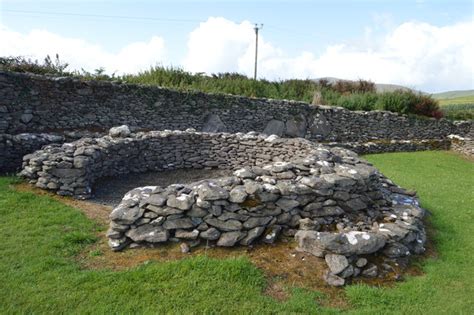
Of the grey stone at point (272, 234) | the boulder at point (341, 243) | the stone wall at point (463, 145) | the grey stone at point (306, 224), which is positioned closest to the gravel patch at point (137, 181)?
the grey stone at point (272, 234)

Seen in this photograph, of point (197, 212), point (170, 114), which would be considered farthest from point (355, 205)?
point (170, 114)

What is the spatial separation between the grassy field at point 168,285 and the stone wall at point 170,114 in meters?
6.61

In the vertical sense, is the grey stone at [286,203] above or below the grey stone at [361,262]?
above

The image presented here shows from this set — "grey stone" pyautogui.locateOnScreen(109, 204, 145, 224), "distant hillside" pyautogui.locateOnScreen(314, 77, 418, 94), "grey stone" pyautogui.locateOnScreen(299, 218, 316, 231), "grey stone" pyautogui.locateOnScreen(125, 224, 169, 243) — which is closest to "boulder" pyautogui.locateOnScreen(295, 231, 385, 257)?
"grey stone" pyautogui.locateOnScreen(299, 218, 316, 231)

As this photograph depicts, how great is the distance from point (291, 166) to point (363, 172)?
132 cm

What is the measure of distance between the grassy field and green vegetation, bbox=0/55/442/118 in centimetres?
1073

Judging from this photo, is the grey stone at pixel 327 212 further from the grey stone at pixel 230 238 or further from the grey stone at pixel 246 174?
the grey stone at pixel 230 238

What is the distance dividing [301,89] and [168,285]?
2004 cm

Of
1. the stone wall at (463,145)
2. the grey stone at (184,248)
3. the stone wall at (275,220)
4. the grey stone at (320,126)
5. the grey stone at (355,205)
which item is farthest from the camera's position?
the stone wall at (463,145)

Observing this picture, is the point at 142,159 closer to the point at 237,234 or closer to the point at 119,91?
the point at 119,91

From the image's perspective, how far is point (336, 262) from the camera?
5090mm

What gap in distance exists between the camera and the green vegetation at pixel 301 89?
700 inches

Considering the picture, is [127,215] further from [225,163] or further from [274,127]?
[274,127]

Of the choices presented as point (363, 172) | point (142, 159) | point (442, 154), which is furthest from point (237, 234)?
point (442, 154)
